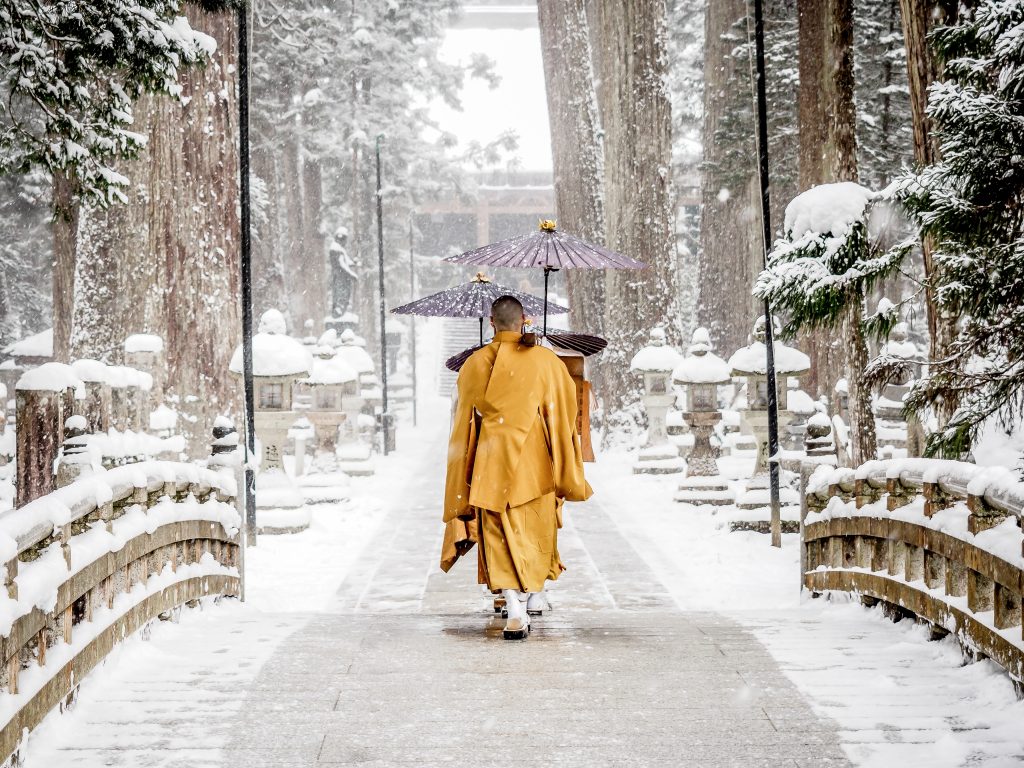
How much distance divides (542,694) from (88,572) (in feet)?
5.95

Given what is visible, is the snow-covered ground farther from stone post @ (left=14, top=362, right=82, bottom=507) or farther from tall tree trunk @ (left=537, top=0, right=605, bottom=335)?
tall tree trunk @ (left=537, top=0, right=605, bottom=335)

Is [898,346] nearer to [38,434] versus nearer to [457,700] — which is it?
[38,434]

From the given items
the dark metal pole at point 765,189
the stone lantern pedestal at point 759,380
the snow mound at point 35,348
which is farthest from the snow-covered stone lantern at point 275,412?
the snow mound at point 35,348

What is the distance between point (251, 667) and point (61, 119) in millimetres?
4753

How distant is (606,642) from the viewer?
223 inches

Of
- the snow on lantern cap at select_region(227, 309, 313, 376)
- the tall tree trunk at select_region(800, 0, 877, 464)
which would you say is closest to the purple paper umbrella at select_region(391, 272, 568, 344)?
the snow on lantern cap at select_region(227, 309, 313, 376)

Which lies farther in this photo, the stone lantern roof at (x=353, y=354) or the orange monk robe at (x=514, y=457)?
the stone lantern roof at (x=353, y=354)

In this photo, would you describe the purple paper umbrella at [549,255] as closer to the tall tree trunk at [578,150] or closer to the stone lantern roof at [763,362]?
the stone lantern roof at [763,362]

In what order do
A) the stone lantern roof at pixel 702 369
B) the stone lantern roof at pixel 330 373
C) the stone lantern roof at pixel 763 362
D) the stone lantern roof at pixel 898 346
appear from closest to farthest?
1. the stone lantern roof at pixel 763 362
2. the stone lantern roof at pixel 702 369
3. the stone lantern roof at pixel 330 373
4. the stone lantern roof at pixel 898 346

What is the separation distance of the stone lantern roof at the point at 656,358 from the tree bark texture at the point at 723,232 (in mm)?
5654

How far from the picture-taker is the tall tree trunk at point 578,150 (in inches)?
871

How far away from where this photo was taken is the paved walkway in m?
3.75

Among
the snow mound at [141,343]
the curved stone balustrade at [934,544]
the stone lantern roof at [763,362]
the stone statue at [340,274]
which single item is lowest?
the curved stone balustrade at [934,544]

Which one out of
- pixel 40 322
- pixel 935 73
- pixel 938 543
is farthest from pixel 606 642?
pixel 40 322
